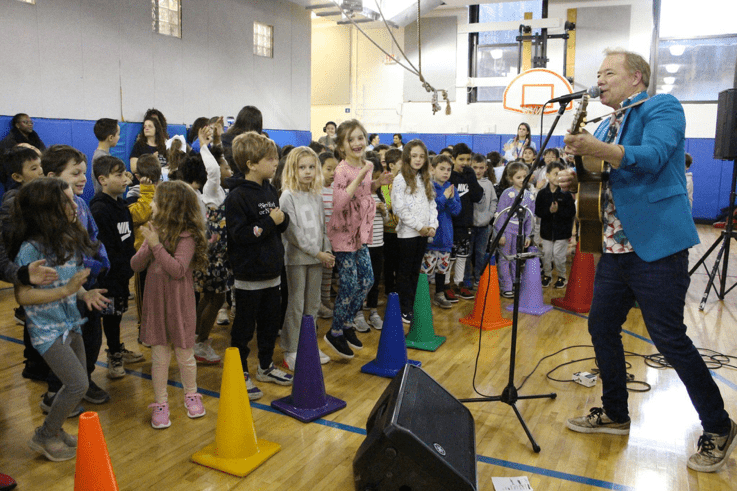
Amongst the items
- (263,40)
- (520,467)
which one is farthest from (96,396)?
(263,40)

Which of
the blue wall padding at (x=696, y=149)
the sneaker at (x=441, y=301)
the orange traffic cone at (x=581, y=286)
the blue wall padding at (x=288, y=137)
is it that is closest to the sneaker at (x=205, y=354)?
the sneaker at (x=441, y=301)

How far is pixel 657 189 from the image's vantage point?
8.52 feet

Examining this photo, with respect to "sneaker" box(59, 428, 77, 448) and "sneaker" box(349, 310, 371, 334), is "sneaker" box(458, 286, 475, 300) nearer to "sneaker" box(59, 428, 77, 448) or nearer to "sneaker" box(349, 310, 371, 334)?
"sneaker" box(349, 310, 371, 334)

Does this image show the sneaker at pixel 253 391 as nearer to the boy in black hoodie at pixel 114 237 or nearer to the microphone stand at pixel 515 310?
the boy in black hoodie at pixel 114 237

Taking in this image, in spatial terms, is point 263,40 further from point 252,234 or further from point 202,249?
point 202,249

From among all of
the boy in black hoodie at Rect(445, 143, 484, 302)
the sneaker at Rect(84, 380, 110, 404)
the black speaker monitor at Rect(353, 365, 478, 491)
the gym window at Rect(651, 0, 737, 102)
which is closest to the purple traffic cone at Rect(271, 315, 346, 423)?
the black speaker monitor at Rect(353, 365, 478, 491)

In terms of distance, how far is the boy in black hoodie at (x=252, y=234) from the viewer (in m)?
3.31

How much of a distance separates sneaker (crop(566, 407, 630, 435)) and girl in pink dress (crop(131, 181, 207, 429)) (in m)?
2.02

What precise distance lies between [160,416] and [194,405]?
19 cm

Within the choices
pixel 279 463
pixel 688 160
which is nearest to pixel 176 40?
pixel 688 160

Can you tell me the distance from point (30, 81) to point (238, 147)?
18.5 ft

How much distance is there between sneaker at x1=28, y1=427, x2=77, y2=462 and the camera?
2.64 m

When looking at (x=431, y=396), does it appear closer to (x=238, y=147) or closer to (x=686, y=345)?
(x=686, y=345)

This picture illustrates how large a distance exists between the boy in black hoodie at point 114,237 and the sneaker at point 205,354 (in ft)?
1.57
